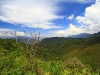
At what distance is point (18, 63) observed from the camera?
14578 mm

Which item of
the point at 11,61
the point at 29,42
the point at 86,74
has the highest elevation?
the point at 29,42

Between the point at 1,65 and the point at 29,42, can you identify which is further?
the point at 1,65

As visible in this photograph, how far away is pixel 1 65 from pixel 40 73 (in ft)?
13.2

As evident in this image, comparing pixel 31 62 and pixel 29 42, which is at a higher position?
pixel 29 42

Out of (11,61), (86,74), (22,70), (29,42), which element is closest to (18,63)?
(11,61)

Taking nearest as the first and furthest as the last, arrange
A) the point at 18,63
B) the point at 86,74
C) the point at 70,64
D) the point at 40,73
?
1. the point at 40,73
2. the point at 86,74
3. the point at 18,63
4. the point at 70,64

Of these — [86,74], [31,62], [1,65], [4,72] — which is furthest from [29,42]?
[86,74]

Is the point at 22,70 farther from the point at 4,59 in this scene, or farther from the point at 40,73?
the point at 4,59

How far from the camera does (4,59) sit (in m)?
14.8

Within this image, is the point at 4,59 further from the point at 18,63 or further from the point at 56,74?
the point at 56,74

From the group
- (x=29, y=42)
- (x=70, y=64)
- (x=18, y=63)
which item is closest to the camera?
(x=29, y=42)

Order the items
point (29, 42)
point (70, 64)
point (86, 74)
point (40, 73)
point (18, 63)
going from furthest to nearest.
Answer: point (70, 64) < point (18, 63) < point (86, 74) < point (40, 73) < point (29, 42)

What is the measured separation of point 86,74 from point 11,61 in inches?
254

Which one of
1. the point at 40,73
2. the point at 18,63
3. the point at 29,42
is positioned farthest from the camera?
the point at 18,63
